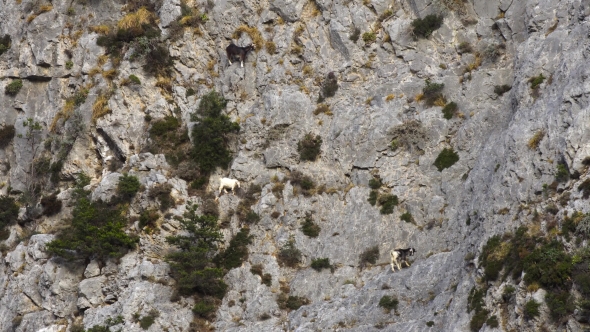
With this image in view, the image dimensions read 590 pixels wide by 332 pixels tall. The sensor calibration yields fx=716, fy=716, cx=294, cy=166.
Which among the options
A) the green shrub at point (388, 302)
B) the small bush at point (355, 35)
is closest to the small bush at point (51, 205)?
the small bush at point (355, 35)

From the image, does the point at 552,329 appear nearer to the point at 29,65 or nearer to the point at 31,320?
the point at 31,320

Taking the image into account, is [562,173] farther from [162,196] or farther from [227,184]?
[162,196]

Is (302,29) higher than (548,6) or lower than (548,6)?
higher

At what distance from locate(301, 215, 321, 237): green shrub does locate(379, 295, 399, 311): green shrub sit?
256 inches

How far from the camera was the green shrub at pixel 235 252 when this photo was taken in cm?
3656

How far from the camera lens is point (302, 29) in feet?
144

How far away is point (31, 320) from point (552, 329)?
26540mm

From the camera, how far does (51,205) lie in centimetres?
4241

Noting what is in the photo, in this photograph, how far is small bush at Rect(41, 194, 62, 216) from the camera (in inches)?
1662

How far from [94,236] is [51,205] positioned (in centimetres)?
683

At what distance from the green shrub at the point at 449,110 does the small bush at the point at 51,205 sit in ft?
74.9

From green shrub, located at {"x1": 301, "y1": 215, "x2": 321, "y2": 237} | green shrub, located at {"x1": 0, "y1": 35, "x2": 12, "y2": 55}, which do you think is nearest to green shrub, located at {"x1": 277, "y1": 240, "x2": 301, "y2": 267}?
green shrub, located at {"x1": 301, "y1": 215, "x2": 321, "y2": 237}

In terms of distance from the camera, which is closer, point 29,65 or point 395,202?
point 395,202

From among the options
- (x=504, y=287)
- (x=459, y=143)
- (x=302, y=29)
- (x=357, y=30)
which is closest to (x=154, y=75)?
(x=302, y=29)
